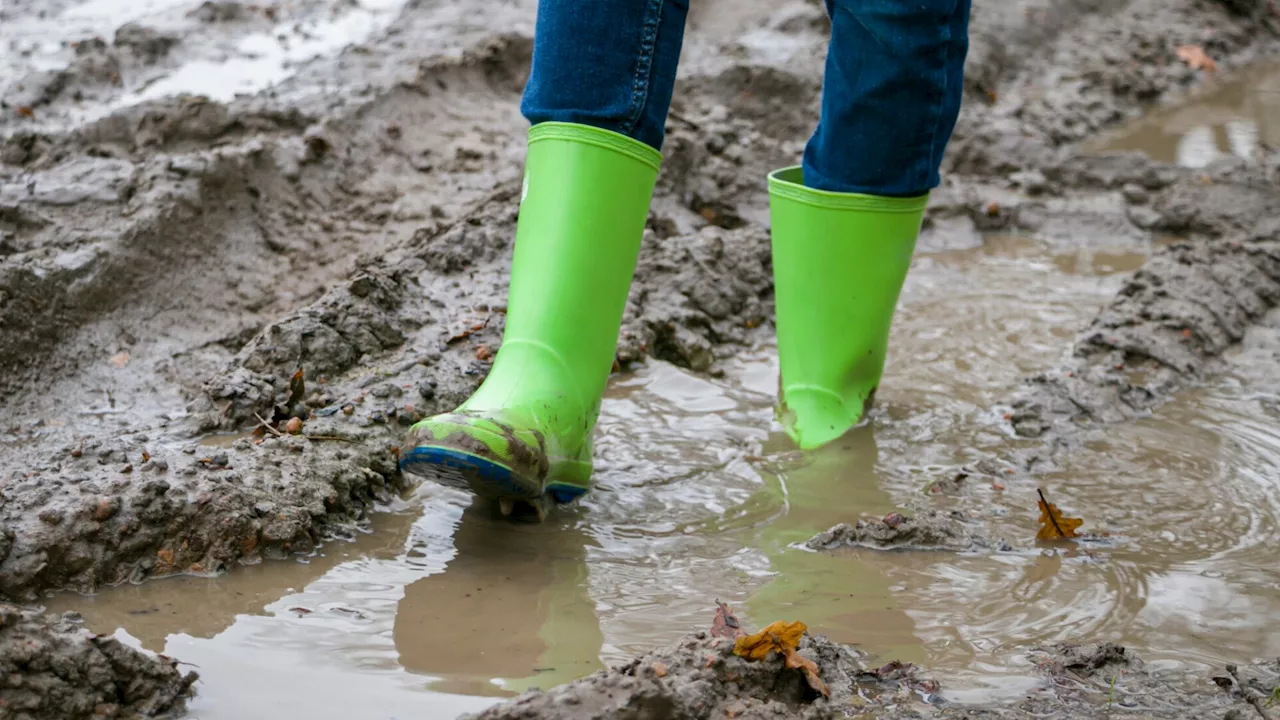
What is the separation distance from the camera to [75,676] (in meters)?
1.17

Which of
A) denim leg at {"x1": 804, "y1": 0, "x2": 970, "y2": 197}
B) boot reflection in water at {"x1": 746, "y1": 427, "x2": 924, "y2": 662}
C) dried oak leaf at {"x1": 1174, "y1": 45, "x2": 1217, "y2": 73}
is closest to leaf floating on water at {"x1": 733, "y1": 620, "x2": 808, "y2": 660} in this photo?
boot reflection in water at {"x1": 746, "y1": 427, "x2": 924, "y2": 662}

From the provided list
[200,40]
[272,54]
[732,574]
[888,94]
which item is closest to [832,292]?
[888,94]

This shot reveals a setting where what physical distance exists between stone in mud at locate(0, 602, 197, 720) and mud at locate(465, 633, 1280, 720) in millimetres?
309

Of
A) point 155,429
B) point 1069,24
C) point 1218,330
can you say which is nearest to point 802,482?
point 155,429

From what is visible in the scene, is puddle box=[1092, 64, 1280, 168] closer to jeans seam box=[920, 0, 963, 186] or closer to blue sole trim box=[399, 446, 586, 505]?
jeans seam box=[920, 0, 963, 186]

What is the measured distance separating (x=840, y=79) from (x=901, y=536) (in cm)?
70

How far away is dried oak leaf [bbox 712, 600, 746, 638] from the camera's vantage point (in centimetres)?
127

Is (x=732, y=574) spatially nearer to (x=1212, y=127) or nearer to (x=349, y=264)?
(x=349, y=264)

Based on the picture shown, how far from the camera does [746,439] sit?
2055mm

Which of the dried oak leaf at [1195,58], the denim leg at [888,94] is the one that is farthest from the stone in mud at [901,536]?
the dried oak leaf at [1195,58]

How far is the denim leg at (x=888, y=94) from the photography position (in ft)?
5.88

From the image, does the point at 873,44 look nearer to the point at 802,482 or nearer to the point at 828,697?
the point at 802,482

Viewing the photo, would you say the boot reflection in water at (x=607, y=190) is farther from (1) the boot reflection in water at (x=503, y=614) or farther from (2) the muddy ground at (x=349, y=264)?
(2) the muddy ground at (x=349, y=264)

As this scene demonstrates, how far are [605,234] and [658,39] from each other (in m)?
0.27
